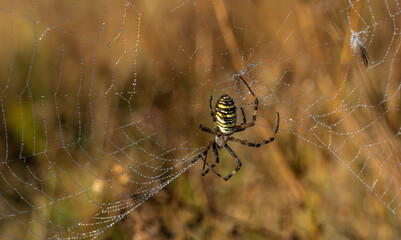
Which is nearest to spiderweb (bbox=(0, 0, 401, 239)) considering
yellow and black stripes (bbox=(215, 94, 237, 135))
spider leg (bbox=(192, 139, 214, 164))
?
spider leg (bbox=(192, 139, 214, 164))

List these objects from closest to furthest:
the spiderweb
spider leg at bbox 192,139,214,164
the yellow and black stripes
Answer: the yellow and black stripes
the spiderweb
spider leg at bbox 192,139,214,164

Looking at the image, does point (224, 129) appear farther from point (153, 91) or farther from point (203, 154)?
point (153, 91)

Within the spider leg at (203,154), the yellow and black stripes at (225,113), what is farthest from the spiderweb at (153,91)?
the yellow and black stripes at (225,113)

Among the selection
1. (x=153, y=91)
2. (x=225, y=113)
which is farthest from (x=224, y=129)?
(x=153, y=91)

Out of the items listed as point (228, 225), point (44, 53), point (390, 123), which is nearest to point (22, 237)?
point (44, 53)

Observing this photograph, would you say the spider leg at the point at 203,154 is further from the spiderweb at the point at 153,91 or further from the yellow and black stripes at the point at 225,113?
the yellow and black stripes at the point at 225,113

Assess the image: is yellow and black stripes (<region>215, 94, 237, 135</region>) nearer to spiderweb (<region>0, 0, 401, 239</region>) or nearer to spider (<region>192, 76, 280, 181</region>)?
spider (<region>192, 76, 280, 181</region>)

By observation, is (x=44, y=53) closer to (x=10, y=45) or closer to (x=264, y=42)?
(x=10, y=45)
